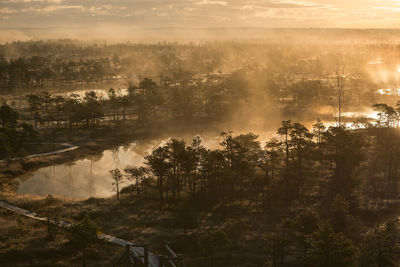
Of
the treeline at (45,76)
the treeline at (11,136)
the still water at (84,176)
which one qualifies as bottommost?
the still water at (84,176)

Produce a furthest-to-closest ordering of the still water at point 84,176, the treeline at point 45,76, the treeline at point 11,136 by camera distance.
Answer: the treeline at point 45,76 < the treeline at point 11,136 < the still water at point 84,176

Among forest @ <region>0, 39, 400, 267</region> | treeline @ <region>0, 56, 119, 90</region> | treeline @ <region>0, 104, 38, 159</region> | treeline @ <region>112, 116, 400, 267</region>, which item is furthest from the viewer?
treeline @ <region>0, 56, 119, 90</region>

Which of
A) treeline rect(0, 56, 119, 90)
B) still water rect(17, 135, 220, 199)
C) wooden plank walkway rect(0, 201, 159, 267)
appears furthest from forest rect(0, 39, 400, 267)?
treeline rect(0, 56, 119, 90)

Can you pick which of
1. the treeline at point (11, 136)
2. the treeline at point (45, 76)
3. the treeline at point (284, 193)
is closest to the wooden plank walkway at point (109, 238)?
the treeline at point (284, 193)

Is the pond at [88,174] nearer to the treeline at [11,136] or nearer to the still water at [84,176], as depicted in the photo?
the still water at [84,176]

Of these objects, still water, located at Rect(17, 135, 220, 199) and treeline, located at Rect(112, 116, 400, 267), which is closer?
treeline, located at Rect(112, 116, 400, 267)

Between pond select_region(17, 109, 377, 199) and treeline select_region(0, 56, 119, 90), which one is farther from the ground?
treeline select_region(0, 56, 119, 90)

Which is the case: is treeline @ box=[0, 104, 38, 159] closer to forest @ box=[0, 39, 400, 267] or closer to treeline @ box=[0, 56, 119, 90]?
forest @ box=[0, 39, 400, 267]

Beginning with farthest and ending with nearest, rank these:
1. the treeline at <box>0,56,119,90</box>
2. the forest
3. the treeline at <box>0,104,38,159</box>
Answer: the treeline at <box>0,56,119,90</box> < the treeline at <box>0,104,38,159</box> < the forest
